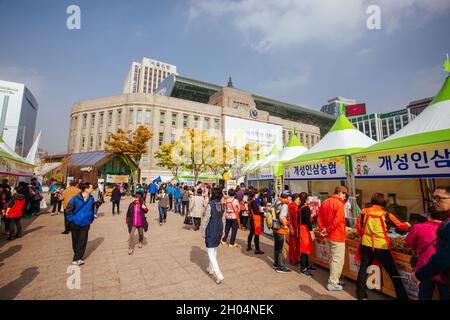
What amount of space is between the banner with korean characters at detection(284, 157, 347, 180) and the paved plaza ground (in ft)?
9.49

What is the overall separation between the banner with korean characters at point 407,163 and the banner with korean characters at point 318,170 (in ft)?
1.78

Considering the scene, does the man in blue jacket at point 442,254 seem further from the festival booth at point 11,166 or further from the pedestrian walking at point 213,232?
the festival booth at point 11,166

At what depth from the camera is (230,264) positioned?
4785 millimetres

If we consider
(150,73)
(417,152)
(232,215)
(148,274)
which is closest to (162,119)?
(232,215)

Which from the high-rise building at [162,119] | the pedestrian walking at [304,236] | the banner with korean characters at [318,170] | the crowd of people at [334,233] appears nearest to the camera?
the crowd of people at [334,233]

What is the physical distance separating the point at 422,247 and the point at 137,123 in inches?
1509

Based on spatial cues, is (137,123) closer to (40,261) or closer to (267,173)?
(267,173)

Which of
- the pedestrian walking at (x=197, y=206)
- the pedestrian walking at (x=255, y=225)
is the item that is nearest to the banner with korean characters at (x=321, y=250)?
the pedestrian walking at (x=255, y=225)

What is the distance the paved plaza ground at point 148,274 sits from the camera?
11.2ft

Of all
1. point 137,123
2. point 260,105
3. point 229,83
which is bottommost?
point 137,123

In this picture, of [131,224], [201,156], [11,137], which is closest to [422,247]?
[131,224]

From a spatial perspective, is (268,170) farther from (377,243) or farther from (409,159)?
(377,243)

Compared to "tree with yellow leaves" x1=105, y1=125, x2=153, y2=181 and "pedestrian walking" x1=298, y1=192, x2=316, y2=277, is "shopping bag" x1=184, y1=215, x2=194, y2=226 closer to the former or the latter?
"pedestrian walking" x1=298, y1=192, x2=316, y2=277

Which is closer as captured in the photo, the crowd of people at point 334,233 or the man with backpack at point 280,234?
the crowd of people at point 334,233
